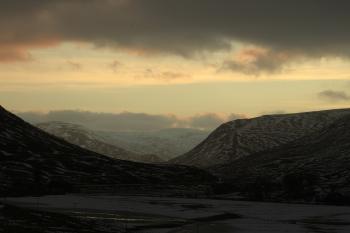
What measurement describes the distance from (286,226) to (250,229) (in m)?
10.9

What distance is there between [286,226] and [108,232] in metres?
36.6

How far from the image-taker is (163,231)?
281 ft

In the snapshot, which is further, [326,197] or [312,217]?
[326,197]

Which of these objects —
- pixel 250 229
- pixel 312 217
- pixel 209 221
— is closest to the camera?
pixel 250 229

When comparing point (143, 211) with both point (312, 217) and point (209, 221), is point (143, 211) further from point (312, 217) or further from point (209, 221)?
point (312, 217)

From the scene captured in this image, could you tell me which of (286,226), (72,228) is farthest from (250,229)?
(72,228)

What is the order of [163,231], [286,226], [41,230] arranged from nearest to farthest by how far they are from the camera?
[41,230], [163,231], [286,226]

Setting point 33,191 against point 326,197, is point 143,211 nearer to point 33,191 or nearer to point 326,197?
point 33,191

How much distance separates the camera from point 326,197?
193500 mm

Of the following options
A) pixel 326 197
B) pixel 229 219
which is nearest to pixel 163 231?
pixel 229 219

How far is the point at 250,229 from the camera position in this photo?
3615 inches

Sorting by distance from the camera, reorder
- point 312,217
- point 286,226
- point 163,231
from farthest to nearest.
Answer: point 312,217, point 286,226, point 163,231

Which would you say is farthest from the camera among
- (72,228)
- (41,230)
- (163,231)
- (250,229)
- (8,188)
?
(8,188)

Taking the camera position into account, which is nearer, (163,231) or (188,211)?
(163,231)
